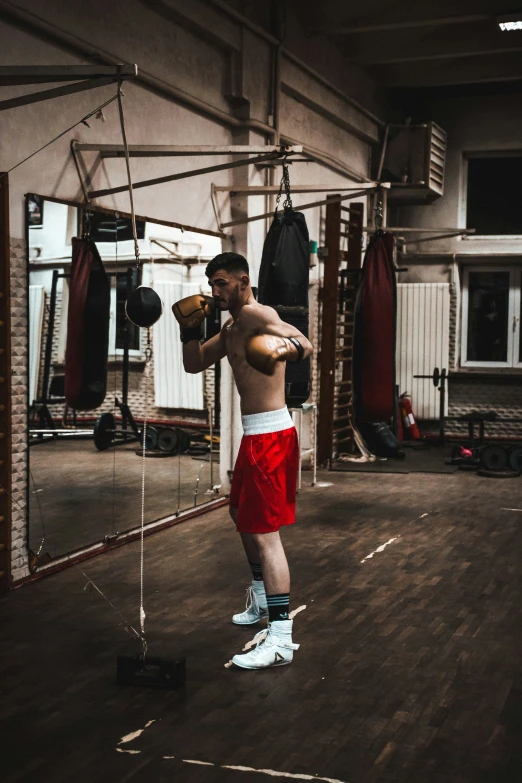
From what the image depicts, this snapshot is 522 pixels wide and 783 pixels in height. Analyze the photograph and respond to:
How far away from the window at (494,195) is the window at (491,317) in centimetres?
52

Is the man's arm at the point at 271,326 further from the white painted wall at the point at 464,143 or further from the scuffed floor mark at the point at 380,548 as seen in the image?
the white painted wall at the point at 464,143

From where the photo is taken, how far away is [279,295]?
16.7 ft

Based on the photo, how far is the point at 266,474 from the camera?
3.41m

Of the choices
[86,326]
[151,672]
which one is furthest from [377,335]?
[151,672]

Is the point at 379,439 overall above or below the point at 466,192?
below

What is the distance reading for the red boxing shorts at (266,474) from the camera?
341cm

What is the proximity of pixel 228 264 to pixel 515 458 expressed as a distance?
539cm

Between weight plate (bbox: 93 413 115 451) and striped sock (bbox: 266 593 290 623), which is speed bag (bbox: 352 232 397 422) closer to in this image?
weight plate (bbox: 93 413 115 451)

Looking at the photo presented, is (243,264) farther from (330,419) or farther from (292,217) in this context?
(330,419)

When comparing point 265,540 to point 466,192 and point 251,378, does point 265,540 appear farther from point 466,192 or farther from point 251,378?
point 466,192

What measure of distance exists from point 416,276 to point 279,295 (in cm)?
612

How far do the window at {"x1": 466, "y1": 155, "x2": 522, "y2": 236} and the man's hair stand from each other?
7831 millimetres

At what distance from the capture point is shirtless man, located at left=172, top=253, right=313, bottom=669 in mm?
3393

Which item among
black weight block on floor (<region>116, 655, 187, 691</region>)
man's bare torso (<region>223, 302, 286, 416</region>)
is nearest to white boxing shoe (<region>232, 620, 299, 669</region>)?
black weight block on floor (<region>116, 655, 187, 691</region>)
